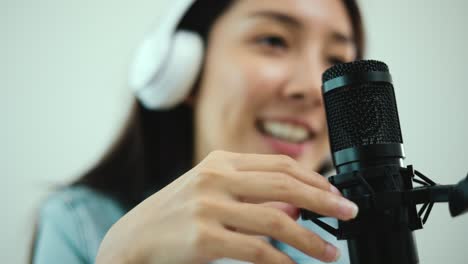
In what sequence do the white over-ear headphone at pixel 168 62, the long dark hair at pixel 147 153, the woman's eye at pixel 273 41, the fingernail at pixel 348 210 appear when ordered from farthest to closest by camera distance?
the long dark hair at pixel 147 153, the woman's eye at pixel 273 41, the white over-ear headphone at pixel 168 62, the fingernail at pixel 348 210

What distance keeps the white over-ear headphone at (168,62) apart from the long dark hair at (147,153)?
222 millimetres

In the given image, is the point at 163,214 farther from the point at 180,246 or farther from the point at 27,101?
the point at 27,101

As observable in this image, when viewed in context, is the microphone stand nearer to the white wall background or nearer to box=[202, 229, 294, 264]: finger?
box=[202, 229, 294, 264]: finger

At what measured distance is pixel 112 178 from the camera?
1174 mm

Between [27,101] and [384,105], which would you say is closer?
[384,105]

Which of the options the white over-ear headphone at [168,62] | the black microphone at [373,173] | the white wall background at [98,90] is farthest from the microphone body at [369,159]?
the white wall background at [98,90]

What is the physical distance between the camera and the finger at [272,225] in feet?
1.40

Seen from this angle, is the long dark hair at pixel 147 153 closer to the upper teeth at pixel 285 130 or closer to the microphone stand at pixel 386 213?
the upper teeth at pixel 285 130

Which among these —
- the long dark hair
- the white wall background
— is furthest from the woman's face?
the white wall background

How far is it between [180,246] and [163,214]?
46 mm

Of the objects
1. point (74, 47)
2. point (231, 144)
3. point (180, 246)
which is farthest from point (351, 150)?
point (74, 47)

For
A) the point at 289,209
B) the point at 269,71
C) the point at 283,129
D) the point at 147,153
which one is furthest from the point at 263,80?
the point at 289,209

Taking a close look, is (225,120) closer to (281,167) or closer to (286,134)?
(286,134)

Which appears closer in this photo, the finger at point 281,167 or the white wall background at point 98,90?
the finger at point 281,167
